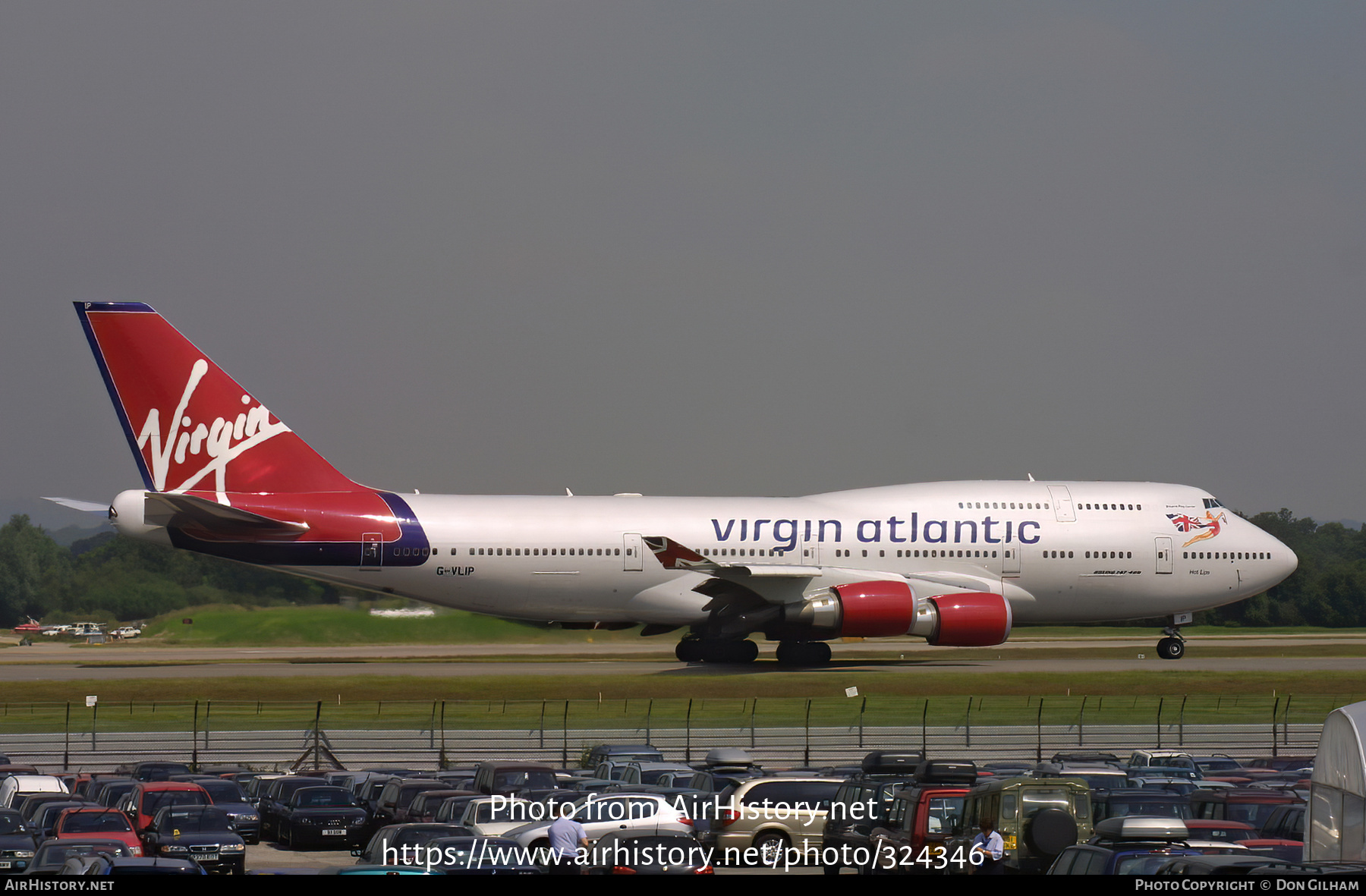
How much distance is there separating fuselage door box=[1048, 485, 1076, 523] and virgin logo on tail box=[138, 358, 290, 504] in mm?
23394

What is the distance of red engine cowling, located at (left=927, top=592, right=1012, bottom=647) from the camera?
38.2 m

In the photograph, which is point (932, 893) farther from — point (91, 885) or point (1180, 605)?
point (1180, 605)

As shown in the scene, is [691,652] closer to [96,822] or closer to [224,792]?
[224,792]

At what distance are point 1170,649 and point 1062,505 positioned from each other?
19.6 feet

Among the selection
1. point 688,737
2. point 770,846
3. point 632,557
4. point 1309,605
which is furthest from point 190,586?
point 1309,605

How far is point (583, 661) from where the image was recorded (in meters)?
44.2

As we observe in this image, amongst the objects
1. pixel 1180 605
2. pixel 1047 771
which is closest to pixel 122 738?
pixel 1047 771

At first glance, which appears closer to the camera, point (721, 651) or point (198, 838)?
point (198, 838)

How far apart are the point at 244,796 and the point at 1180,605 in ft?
101

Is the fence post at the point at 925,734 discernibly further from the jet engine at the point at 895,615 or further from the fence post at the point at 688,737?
the jet engine at the point at 895,615

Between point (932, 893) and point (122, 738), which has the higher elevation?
point (932, 893)

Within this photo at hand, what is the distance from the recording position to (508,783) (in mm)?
21844

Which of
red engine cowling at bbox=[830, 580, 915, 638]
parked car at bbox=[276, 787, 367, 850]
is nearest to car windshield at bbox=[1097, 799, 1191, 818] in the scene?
parked car at bbox=[276, 787, 367, 850]

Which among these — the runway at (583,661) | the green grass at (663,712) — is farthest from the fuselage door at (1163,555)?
the green grass at (663,712)
